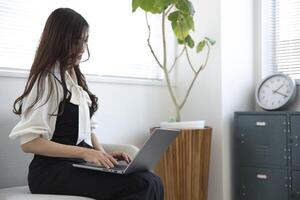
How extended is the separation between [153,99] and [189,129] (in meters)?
0.53

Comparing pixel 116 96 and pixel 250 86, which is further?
pixel 250 86

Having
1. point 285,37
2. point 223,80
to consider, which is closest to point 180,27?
point 223,80

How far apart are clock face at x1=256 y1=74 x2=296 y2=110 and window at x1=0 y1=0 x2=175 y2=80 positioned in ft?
2.60

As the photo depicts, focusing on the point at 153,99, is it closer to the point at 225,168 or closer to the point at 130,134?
the point at 130,134

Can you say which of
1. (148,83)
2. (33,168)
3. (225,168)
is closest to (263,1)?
(148,83)

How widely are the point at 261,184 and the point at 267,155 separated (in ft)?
0.71

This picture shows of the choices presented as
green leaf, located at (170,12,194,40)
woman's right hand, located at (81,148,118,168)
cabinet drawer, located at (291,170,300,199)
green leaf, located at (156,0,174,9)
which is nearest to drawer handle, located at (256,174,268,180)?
cabinet drawer, located at (291,170,300,199)

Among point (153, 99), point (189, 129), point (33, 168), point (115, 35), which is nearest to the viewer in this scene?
point (33, 168)

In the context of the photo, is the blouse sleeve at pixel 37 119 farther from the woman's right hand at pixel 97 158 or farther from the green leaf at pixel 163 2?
the green leaf at pixel 163 2

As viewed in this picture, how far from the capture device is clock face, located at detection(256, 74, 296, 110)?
2910mm

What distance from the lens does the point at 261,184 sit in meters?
2.88

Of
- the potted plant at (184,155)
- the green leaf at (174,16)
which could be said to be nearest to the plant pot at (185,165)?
the potted plant at (184,155)

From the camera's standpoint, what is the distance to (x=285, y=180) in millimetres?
2758

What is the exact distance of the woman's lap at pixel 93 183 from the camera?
5.40ft
